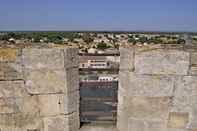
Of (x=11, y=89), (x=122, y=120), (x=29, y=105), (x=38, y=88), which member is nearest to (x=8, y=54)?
(x=11, y=89)

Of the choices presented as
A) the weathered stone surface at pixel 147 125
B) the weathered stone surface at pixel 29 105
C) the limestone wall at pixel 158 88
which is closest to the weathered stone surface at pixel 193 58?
the limestone wall at pixel 158 88

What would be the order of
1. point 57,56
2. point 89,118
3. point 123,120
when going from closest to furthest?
point 57,56 < point 123,120 < point 89,118

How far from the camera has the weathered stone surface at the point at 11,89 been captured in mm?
3508

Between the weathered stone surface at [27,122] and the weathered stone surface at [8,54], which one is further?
the weathered stone surface at [27,122]

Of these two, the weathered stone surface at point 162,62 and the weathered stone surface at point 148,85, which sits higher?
the weathered stone surface at point 162,62

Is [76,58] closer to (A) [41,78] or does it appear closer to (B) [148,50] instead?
(A) [41,78]

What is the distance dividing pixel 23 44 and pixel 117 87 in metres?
1.14

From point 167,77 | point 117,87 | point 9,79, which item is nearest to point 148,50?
point 167,77

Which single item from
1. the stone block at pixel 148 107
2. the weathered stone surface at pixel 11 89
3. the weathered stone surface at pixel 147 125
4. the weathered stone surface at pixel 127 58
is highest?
A: the weathered stone surface at pixel 127 58

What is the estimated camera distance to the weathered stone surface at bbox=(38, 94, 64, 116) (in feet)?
11.7

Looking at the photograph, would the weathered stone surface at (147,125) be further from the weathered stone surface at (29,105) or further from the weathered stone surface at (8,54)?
the weathered stone surface at (8,54)

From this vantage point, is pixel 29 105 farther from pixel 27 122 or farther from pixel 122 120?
pixel 122 120

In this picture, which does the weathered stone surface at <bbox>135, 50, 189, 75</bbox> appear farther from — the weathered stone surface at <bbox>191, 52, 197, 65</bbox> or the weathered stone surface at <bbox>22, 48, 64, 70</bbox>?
the weathered stone surface at <bbox>22, 48, 64, 70</bbox>

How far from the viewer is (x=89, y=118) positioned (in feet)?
13.3
